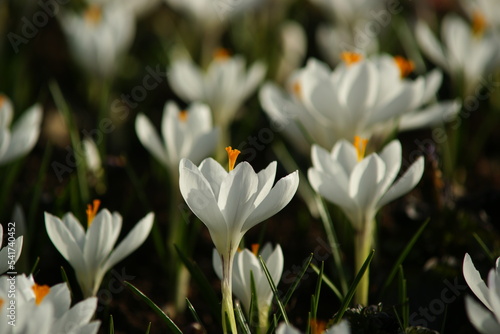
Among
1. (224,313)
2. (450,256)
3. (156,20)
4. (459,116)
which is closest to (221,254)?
(224,313)

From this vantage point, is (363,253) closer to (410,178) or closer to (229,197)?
(410,178)

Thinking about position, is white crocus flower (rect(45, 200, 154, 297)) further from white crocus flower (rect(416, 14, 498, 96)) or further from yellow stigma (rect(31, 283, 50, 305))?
white crocus flower (rect(416, 14, 498, 96))

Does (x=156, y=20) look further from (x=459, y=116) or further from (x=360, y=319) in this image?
(x=360, y=319)

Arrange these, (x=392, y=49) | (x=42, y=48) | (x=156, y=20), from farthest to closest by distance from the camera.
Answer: (x=156, y=20) → (x=42, y=48) → (x=392, y=49)

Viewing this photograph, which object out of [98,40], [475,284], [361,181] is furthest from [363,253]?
[98,40]

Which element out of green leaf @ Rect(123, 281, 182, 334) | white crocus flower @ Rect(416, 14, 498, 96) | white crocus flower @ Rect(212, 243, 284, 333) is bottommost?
white crocus flower @ Rect(416, 14, 498, 96)

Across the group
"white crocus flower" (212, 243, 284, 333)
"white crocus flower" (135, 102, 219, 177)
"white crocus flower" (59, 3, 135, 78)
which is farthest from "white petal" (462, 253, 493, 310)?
"white crocus flower" (59, 3, 135, 78)
